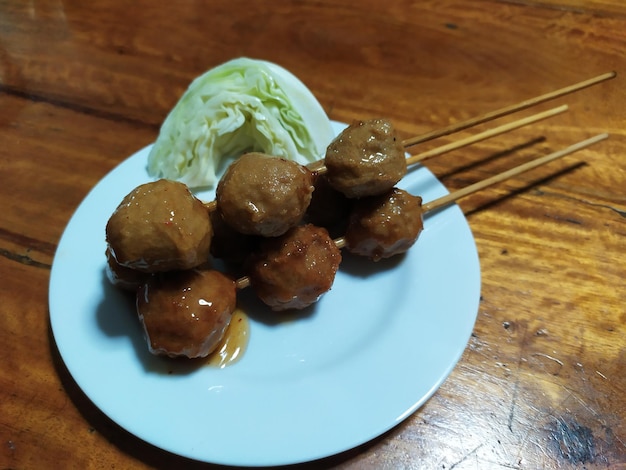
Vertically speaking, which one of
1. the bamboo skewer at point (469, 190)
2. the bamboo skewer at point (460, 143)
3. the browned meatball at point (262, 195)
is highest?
the browned meatball at point (262, 195)

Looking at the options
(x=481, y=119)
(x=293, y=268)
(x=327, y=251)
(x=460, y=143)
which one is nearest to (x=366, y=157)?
(x=327, y=251)

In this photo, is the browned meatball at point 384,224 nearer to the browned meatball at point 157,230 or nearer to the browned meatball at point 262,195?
the browned meatball at point 262,195

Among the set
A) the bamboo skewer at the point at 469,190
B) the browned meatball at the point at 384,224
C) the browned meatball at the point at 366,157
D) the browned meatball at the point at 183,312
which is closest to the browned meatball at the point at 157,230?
the browned meatball at the point at 183,312

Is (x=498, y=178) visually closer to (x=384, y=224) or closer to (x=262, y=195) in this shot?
(x=384, y=224)

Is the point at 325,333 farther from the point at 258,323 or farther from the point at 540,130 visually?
the point at 540,130

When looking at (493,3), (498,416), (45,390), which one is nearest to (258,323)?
(45,390)

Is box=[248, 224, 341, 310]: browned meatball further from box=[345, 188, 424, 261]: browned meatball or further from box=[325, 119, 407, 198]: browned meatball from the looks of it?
box=[325, 119, 407, 198]: browned meatball

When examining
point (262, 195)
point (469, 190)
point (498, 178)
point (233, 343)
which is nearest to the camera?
point (262, 195)
